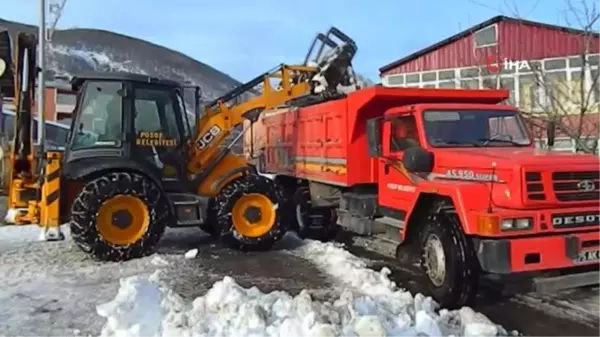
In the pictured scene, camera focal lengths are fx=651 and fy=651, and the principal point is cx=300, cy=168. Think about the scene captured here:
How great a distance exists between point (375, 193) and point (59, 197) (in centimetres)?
438

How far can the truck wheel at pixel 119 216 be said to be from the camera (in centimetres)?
882

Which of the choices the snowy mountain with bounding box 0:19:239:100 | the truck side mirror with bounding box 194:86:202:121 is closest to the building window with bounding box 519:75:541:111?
the truck side mirror with bounding box 194:86:202:121

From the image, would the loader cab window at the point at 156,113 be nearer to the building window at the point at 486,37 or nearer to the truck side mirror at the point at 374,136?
Result: the truck side mirror at the point at 374,136

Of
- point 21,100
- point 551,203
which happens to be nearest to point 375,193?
point 551,203

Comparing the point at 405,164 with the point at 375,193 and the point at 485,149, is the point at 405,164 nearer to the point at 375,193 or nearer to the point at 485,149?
the point at 485,149

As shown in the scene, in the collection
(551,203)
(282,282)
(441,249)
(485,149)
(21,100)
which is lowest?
(282,282)

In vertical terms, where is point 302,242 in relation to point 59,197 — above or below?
below

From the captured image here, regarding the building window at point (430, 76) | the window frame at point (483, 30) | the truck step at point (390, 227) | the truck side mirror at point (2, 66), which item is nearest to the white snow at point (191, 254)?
the truck step at point (390, 227)

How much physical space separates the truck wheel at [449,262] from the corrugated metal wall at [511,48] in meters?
16.1

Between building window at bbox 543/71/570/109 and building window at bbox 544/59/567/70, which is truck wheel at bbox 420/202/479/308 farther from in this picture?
building window at bbox 544/59/567/70

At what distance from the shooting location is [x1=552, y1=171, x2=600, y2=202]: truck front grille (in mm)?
6465

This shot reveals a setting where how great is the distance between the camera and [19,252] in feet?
31.8

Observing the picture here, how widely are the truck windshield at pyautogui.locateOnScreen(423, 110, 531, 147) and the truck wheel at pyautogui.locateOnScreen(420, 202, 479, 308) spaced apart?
1.06 metres

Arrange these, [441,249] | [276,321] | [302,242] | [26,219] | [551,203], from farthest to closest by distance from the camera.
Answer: [302,242], [26,219], [441,249], [551,203], [276,321]
